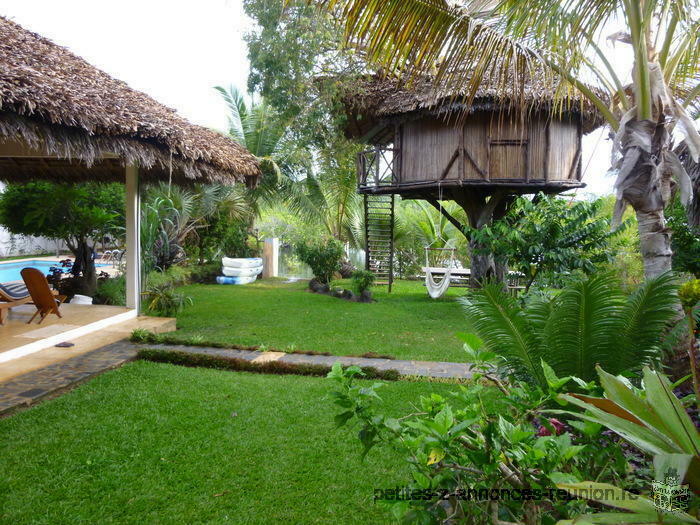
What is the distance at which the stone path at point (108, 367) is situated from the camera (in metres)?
4.24

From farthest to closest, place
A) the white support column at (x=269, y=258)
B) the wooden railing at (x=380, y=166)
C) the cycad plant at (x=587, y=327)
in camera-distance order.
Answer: the white support column at (x=269, y=258) < the wooden railing at (x=380, y=166) < the cycad plant at (x=587, y=327)

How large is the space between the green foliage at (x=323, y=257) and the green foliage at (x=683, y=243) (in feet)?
24.6

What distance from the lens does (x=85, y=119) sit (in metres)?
4.89

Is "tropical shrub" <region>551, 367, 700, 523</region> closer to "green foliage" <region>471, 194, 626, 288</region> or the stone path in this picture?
the stone path

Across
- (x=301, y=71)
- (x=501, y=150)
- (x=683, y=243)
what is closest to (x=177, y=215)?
(x=301, y=71)

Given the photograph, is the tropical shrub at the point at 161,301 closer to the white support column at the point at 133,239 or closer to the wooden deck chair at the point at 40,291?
the white support column at the point at 133,239

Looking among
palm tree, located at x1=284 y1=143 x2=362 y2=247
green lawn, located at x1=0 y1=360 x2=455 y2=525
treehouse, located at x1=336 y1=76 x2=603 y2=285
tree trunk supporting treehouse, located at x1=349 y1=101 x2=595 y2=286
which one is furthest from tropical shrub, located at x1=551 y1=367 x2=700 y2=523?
palm tree, located at x1=284 y1=143 x2=362 y2=247

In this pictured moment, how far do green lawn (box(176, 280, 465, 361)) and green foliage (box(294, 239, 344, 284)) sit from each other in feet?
2.55

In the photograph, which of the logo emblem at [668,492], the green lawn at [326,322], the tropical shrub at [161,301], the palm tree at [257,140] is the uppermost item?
the palm tree at [257,140]

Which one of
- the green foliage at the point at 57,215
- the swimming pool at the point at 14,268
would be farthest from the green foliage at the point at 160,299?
the swimming pool at the point at 14,268

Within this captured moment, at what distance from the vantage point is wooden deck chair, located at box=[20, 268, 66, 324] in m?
6.27

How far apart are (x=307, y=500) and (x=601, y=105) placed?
337 cm

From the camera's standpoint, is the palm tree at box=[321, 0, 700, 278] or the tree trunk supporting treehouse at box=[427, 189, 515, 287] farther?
the tree trunk supporting treehouse at box=[427, 189, 515, 287]

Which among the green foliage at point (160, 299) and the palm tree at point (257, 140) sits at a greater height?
the palm tree at point (257, 140)
